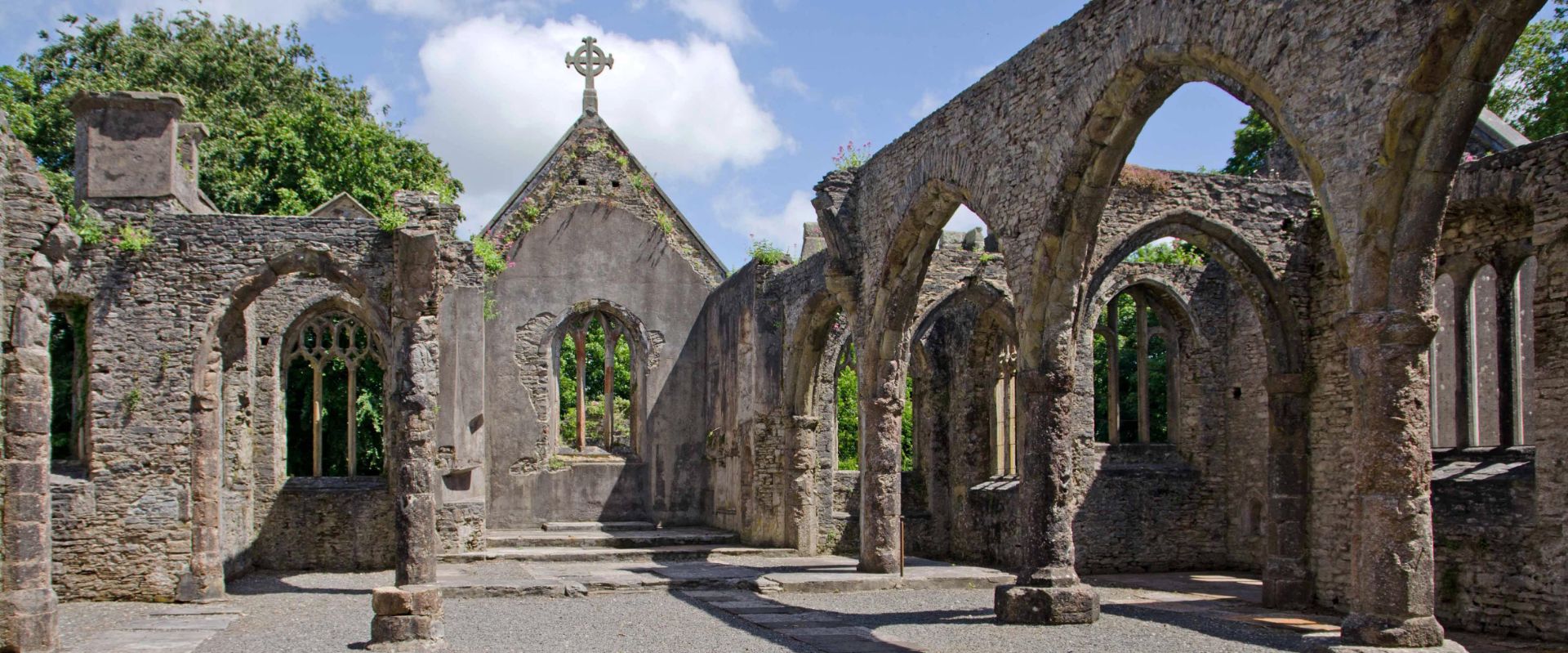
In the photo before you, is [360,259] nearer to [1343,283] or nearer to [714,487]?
[714,487]

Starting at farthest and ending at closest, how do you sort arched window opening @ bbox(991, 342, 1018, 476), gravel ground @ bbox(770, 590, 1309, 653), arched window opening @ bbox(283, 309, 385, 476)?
arched window opening @ bbox(991, 342, 1018, 476) → arched window opening @ bbox(283, 309, 385, 476) → gravel ground @ bbox(770, 590, 1309, 653)

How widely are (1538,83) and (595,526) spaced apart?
49.2 feet

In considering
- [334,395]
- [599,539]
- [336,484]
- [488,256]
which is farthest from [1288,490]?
[334,395]

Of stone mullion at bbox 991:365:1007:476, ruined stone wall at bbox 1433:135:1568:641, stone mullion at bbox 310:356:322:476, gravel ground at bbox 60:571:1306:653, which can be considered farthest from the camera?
stone mullion at bbox 991:365:1007:476

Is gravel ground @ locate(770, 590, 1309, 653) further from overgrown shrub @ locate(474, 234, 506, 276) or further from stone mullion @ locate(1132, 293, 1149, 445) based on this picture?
overgrown shrub @ locate(474, 234, 506, 276)

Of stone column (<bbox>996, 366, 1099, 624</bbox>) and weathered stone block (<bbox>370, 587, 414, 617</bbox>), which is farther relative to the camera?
stone column (<bbox>996, 366, 1099, 624</bbox>)

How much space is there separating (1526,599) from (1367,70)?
5.52m

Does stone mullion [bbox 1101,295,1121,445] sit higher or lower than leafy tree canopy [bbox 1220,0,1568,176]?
lower

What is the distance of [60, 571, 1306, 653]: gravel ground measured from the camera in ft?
32.0

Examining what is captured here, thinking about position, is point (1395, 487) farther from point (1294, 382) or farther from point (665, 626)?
point (1294, 382)

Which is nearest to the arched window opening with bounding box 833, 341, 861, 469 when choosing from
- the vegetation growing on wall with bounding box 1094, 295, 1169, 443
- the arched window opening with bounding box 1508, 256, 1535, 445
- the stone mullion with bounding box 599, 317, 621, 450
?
the vegetation growing on wall with bounding box 1094, 295, 1169, 443

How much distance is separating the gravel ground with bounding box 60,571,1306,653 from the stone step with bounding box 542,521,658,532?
4.56 m

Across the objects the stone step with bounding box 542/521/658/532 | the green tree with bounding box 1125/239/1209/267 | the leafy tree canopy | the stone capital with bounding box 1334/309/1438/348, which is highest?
the leafy tree canopy

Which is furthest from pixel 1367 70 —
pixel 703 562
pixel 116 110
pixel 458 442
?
pixel 116 110
